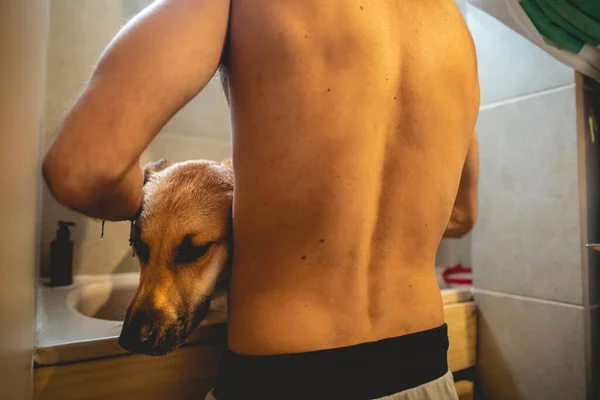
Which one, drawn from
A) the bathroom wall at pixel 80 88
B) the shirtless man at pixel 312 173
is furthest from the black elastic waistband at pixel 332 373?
the bathroom wall at pixel 80 88

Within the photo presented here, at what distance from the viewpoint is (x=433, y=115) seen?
0.52 metres

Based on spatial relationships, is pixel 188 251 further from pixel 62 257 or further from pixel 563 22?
pixel 563 22

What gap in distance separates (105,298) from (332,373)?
2.84 ft

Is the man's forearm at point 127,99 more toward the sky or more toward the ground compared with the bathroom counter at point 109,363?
more toward the sky

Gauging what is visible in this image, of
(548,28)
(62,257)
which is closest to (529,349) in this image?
(548,28)

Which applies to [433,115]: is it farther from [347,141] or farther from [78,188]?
[78,188]

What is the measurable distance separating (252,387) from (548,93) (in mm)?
950

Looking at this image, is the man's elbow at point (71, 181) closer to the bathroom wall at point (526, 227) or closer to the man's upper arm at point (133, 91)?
the man's upper arm at point (133, 91)

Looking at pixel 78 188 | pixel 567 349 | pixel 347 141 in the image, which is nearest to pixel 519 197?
pixel 567 349

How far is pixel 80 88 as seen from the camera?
1200 millimetres

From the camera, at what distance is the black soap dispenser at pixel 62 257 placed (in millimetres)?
1047

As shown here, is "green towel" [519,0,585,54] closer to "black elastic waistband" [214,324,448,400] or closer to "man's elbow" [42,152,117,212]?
"black elastic waistband" [214,324,448,400]

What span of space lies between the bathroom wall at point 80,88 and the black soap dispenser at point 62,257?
0.26 feet

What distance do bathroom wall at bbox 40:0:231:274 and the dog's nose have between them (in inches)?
30.4
